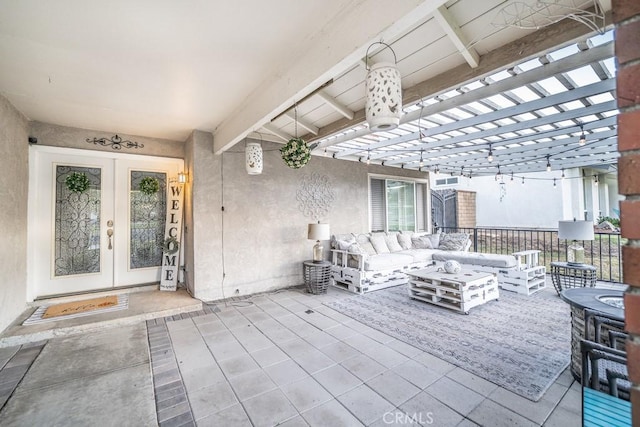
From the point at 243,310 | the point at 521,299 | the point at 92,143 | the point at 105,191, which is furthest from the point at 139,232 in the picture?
the point at 521,299

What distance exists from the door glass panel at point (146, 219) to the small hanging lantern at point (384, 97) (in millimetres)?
4336

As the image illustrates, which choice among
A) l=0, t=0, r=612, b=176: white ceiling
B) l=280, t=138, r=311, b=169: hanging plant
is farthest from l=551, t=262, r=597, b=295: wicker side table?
l=280, t=138, r=311, b=169: hanging plant

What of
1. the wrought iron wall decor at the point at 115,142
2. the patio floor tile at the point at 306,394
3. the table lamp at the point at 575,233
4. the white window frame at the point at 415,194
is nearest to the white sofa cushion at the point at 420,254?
the white window frame at the point at 415,194

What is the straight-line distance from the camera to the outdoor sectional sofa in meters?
4.91

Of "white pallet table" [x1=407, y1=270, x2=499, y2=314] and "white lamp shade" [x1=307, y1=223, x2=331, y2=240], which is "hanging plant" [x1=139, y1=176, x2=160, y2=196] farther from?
"white pallet table" [x1=407, y1=270, x2=499, y2=314]

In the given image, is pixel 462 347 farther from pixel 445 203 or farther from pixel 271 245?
pixel 445 203

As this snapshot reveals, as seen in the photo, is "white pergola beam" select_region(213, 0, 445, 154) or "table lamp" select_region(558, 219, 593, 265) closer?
"white pergola beam" select_region(213, 0, 445, 154)

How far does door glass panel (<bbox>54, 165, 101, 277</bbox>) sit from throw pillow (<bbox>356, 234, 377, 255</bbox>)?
450cm

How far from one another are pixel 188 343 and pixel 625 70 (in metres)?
3.60

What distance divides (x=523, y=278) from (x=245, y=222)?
465 centimetres

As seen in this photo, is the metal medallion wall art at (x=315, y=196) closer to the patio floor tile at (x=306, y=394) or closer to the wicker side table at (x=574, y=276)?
the patio floor tile at (x=306, y=394)

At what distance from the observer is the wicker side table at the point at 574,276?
427 cm

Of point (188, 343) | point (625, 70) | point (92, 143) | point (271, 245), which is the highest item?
point (92, 143)

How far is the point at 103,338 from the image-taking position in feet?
10.4
